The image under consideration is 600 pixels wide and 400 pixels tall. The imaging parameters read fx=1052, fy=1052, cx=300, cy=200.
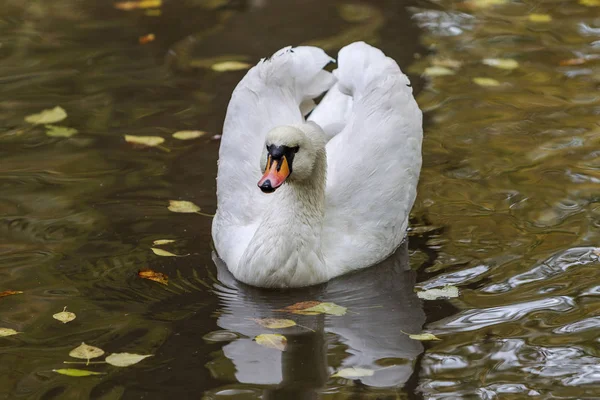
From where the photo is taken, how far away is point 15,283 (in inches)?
256

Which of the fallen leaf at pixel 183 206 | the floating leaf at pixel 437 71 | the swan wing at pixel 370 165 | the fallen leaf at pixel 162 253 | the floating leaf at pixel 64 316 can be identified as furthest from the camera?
the floating leaf at pixel 437 71

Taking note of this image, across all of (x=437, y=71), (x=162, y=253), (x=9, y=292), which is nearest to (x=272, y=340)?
(x=162, y=253)

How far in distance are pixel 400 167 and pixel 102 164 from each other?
2550mm

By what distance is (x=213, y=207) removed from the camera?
24.7ft

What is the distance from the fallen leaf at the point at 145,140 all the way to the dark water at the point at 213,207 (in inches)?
4.5

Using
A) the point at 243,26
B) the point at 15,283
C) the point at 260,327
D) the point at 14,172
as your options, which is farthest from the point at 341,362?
the point at 243,26

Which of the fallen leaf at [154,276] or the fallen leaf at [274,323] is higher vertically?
the fallen leaf at [154,276]

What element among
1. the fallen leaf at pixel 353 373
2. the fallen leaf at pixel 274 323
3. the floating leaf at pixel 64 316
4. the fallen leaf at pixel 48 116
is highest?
the fallen leaf at pixel 48 116

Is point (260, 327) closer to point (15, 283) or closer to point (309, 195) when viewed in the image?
point (309, 195)

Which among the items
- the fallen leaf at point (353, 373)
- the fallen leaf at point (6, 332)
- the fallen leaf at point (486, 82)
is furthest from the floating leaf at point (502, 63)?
the fallen leaf at point (6, 332)

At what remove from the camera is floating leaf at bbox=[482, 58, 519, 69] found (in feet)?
31.9

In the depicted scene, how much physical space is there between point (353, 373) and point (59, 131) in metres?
4.29

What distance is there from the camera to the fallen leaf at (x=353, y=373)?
214 inches

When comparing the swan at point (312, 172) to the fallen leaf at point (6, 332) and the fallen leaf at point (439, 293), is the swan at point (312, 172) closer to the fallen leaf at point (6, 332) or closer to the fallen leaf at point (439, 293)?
the fallen leaf at point (439, 293)
